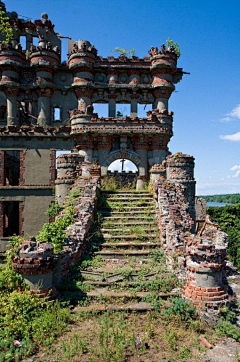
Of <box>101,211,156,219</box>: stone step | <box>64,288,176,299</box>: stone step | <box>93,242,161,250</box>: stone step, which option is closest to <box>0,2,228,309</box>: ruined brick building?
<box>101,211,156,219</box>: stone step

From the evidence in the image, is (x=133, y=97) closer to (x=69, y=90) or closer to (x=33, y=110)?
(x=69, y=90)

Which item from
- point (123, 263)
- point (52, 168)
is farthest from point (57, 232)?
point (52, 168)

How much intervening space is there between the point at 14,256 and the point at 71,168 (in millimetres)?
7063

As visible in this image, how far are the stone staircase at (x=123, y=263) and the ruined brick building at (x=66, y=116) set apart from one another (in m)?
9.15

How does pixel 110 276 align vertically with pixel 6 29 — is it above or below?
below

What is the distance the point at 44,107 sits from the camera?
23.0m

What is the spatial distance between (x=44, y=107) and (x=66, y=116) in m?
1.73

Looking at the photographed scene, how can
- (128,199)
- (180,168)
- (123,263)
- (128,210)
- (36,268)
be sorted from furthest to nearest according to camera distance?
(180,168) < (128,199) < (128,210) < (123,263) < (36,268)

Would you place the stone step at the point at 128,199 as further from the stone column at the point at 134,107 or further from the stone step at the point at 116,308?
the stone column at the point at 134,107

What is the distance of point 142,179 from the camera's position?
70.5ft

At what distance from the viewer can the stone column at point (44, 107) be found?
2284 cm

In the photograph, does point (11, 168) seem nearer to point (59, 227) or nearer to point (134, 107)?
point (134, 107)

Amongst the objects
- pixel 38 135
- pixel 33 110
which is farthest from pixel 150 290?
pixel 33 110

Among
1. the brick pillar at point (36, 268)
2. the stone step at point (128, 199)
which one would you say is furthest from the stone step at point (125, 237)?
the brick pillar at point (36, 268)
